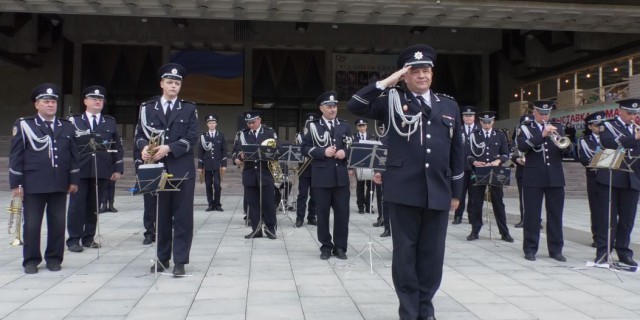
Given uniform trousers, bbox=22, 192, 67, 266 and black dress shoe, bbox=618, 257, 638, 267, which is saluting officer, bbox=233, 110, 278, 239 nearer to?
uniform trousers, bbox=22, 192, 67, 266

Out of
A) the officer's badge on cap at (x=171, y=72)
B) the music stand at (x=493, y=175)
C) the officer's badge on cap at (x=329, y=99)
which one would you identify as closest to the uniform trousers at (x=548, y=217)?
the music stand at (x=493, y=175)

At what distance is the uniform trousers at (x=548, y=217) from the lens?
723cm

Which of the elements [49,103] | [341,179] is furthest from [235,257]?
[49,103]

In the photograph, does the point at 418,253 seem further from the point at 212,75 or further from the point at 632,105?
the point at 212,75

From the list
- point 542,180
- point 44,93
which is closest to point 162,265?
point 44,93

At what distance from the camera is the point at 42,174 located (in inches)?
245

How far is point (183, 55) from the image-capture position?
112ft

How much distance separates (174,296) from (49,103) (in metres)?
3.14

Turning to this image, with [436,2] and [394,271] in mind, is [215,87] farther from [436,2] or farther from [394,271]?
[394,271]

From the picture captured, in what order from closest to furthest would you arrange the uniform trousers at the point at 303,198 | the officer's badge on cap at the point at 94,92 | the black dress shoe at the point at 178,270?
the black dress shoe at the point at 178,270
the officer's badge on cap at the point at 94,92
the uniform trousers at the point at 303,198

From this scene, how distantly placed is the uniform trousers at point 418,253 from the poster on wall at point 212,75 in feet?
103

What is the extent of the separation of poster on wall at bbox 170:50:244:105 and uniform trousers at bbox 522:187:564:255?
95.2 ft

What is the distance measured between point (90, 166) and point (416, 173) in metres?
5.63

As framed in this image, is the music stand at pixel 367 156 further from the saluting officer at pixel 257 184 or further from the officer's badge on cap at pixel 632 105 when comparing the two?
the officer's badge on cap at pixel 632 105
